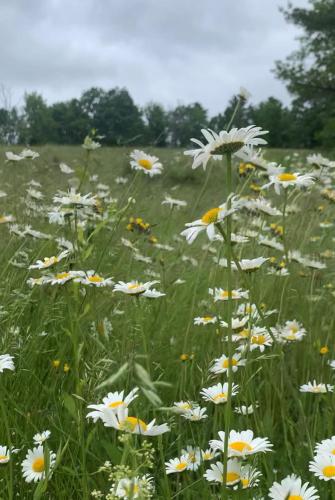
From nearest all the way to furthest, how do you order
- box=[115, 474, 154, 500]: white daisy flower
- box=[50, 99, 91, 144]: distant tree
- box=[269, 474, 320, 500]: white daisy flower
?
box=[115, 474, 154, 500]: white daisy flower
box=[269, 474, 320, 500]: white daisy flower
box=[50, 99, 91, 144]: distant tree

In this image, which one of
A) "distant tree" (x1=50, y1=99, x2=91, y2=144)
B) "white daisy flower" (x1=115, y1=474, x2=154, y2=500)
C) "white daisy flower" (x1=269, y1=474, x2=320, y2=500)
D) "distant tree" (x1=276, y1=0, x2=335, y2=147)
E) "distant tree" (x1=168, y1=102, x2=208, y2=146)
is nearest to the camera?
"white daisy flower" (x1=115, y1=474, x2=154, y2=500)

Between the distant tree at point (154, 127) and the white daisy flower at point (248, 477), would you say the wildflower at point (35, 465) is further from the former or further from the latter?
the distant tree at point (154, 127)

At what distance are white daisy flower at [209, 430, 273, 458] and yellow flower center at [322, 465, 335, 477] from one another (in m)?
0.10

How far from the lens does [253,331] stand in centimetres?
150

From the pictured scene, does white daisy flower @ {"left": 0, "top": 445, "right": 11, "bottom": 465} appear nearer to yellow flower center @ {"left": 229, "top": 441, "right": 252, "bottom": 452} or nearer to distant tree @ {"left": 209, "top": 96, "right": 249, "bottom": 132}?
yellow flower center @ {"left": 229, "top": 441, "right": 252, "bottom": 452}

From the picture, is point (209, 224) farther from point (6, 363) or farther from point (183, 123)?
point (183, 123)

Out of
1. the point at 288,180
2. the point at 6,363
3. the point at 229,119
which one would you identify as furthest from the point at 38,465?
the point at 229,119

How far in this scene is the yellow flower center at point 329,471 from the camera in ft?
3.34

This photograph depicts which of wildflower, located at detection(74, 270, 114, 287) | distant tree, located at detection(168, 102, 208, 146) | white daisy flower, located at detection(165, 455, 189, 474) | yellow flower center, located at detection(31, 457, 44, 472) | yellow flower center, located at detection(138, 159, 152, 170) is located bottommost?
white daisy flower, located at detection(165, 455, 189, 474)

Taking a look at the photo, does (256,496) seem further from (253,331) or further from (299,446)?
(253,331)

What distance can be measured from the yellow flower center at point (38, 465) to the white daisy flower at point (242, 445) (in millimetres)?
352

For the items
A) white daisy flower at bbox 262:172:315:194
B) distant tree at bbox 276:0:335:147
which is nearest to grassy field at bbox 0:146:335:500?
white daisy flower at bbox 262:172:315:194

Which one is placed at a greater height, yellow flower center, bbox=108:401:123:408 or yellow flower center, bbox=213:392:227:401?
yellow flower center, bbox=108:401:123:408

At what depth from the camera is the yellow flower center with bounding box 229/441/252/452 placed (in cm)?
103
